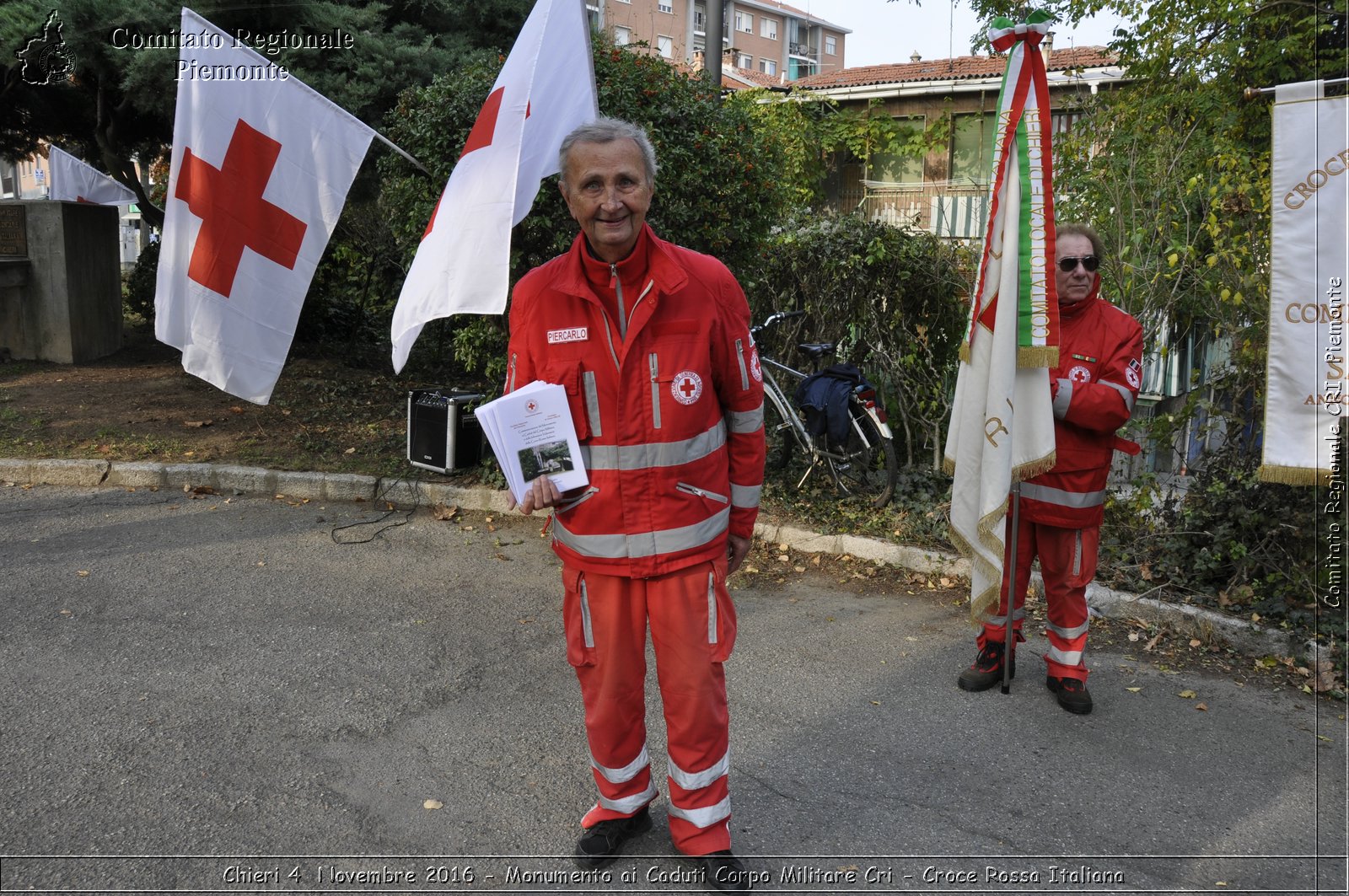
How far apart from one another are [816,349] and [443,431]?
2769 mm

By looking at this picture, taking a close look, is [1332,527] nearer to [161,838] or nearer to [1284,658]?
[1284,658]

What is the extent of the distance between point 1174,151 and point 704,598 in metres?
4.78

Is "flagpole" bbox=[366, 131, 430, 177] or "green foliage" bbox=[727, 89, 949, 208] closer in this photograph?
"flagpole" bbox=[366, 131, 430, 177]

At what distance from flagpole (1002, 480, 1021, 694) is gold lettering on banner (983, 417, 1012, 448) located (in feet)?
0.81

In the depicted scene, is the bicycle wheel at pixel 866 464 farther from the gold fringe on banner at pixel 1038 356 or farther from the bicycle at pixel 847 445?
the gold fringe on banner at pixel 1038 356

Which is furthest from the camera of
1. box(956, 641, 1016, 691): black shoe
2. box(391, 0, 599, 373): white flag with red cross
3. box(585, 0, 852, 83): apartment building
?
box(585, 0, 852, 83): apartment building

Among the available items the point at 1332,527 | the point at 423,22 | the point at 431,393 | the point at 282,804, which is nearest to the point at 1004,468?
the point at 1332,527

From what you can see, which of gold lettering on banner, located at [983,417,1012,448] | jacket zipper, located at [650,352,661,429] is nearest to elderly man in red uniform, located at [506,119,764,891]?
jacket zipper, located at [650,352,661,429]

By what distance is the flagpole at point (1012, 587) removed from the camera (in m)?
4.31

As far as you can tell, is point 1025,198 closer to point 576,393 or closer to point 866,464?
point 576,393

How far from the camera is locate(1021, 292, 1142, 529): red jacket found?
4113 mm

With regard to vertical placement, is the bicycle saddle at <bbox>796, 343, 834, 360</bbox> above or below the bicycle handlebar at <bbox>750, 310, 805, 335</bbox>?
below

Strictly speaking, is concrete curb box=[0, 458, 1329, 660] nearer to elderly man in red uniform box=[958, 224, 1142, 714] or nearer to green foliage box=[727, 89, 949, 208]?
elderly man in red uniform box=[958, 224, 1142, 714]

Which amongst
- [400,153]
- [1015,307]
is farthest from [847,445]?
[400,153]
